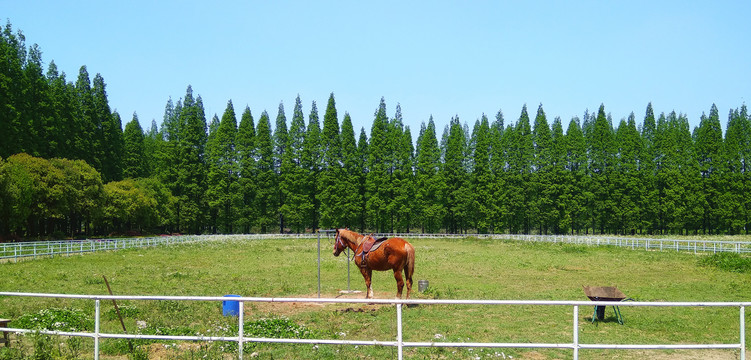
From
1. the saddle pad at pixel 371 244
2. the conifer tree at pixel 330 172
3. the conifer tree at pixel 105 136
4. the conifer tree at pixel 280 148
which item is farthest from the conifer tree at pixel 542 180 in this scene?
the saddle pad at pixel 371 244

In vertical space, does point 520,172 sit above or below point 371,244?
above

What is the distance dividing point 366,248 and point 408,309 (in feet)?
8.17

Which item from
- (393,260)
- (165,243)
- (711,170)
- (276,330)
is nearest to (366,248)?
(393,260)

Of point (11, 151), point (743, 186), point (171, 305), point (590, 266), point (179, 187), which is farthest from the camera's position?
point (743, 186)

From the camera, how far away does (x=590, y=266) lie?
28281 mm

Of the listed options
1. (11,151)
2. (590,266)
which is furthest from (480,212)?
(11,151)

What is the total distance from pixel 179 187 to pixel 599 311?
6853 cm

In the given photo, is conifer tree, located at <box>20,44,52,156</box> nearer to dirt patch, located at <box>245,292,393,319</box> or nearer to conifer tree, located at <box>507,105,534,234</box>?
dirt patch, located at <box>245,292,393,319</box>

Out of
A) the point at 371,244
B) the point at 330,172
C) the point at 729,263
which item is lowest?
the point at 729,263

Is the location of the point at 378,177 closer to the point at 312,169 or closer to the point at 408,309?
the point at 312,169

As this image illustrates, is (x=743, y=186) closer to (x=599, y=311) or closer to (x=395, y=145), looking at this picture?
(x=395, y=145)

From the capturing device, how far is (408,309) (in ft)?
46.9

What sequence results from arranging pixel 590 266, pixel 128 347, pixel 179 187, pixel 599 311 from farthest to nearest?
pixel 179 187 → pixel 590 266 → pixel 599 311 → pixel 128 347

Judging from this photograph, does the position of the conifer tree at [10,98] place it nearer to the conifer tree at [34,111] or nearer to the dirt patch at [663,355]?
the conifer tree at [34,111]
